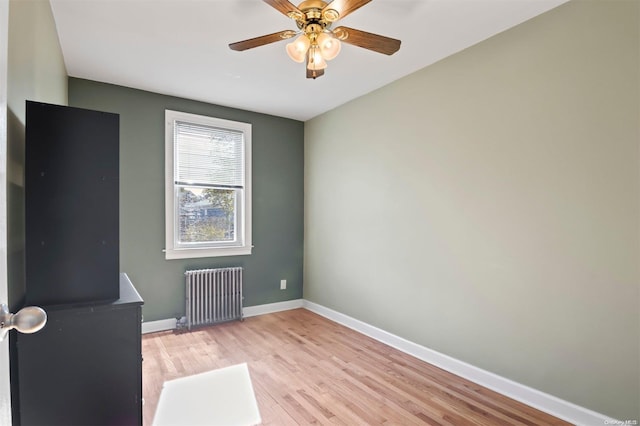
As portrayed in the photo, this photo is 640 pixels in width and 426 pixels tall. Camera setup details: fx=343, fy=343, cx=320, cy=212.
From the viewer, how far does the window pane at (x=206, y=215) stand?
3979mm

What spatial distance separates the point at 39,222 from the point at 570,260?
288 centimetres

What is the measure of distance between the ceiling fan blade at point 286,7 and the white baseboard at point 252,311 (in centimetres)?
335

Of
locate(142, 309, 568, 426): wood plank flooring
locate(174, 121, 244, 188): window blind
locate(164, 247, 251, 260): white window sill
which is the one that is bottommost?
locate(142, 309, 568, 426): wood plank flooring

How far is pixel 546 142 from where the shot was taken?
7.54ft

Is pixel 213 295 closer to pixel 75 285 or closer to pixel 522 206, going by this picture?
pixel 75 285

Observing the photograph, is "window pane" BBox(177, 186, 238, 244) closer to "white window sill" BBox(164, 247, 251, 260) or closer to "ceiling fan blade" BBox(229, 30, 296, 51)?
"white window sill" BBox(164, 247, 251, 260)

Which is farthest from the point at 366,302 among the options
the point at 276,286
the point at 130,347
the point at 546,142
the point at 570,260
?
the point at 130,347

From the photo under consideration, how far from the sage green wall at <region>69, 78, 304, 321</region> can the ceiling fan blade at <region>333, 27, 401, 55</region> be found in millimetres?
2527

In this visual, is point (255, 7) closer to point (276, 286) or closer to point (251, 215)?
point (251, 215)

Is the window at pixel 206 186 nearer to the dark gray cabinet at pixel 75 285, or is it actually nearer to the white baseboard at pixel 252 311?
the white baseboard at pixel 252 311

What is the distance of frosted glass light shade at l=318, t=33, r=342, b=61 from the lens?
81.4 inches

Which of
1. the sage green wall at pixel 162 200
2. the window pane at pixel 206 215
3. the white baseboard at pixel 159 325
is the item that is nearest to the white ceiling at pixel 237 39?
the sage green wall at pixel 162 200

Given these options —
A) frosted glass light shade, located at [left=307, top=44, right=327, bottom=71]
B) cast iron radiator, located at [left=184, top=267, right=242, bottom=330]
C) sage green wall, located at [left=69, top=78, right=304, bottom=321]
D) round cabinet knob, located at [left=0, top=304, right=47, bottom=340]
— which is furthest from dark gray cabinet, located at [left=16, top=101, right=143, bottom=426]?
cast iron radiator, located at [left=184, top=267, right=242, bottom=330]

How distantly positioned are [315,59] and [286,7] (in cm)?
38
